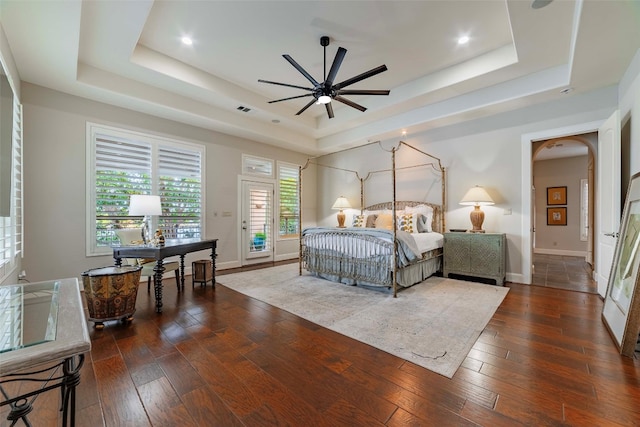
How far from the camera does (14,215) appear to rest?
3.26m

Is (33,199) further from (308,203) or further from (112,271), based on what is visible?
(308,203)

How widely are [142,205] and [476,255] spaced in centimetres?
527

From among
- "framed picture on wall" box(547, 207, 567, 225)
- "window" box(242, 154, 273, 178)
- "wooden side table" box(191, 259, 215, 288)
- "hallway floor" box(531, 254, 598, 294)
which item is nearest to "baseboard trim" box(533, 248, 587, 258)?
"hallway floor" box(531, 254, 598, 294)

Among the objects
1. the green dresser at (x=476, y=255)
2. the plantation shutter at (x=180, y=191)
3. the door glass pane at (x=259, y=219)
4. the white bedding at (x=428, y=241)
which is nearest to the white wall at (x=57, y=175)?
the plantation shutter at (x=180, y=191)

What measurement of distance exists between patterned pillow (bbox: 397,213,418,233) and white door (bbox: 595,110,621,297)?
8.45 feet

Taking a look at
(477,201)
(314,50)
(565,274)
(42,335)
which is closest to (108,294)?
(42,335)

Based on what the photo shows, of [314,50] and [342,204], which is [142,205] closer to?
[314,50]

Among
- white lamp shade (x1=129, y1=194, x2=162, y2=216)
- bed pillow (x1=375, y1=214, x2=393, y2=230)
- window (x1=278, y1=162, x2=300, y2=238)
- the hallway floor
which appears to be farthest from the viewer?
window (x1=278, y1=162, x2=300, y2=238)

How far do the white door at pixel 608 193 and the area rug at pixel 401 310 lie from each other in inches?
49.0

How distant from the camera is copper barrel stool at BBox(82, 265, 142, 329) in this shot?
2814mm

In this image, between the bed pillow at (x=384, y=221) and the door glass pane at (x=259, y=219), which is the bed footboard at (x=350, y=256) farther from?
the door glass pane at (x=259, y=219)

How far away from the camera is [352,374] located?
2.03 meters

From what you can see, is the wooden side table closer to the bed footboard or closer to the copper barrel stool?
the copper barrel stool

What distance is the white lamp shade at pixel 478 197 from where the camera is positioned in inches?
184
